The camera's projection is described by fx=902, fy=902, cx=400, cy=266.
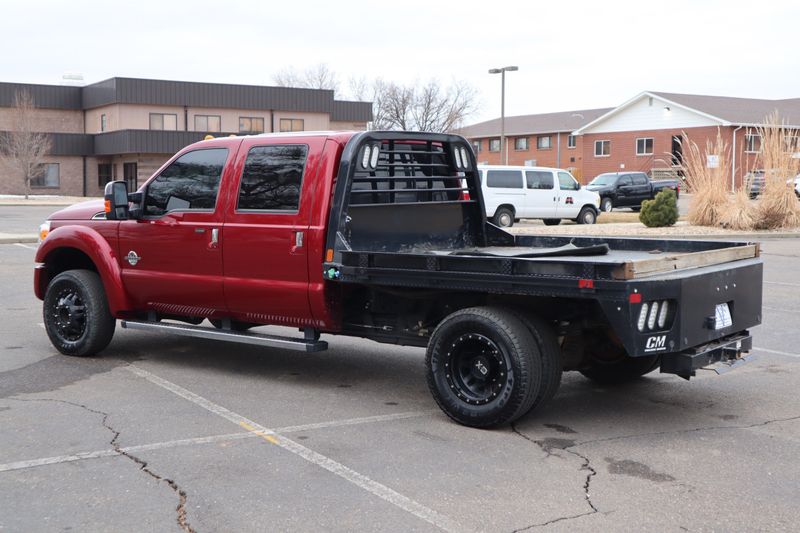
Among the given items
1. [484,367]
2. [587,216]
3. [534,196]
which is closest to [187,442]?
[484,367]

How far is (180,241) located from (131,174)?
161 ft

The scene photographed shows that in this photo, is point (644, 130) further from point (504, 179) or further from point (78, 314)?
point (78, 314)

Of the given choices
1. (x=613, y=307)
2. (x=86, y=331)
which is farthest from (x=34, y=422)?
(x=613, y=307)

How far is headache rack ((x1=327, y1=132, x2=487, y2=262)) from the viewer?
22.4 feet

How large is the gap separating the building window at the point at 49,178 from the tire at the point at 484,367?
55077 millimetres

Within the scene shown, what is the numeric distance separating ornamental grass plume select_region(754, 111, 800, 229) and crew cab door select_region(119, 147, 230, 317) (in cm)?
1749

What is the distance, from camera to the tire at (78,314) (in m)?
8.08

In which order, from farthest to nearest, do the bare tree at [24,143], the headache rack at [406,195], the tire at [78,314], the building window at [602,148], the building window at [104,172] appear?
1. the building window at [602,148]
2. the building window at [104,172]
3. the bare tree at [24,143]
4. the tire at [78,314]
5. the headache rack at [406,195]

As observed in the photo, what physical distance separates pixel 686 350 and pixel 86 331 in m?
5.20

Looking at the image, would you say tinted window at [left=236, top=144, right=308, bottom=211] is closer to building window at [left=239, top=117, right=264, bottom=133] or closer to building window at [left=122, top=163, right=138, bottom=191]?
building window at [left=122, top=163, right=138, bottom=191]

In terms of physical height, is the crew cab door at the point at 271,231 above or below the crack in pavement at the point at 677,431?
above

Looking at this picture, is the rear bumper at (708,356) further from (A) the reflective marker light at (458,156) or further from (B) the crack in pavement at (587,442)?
(A) the reflective marker light at (458,156)

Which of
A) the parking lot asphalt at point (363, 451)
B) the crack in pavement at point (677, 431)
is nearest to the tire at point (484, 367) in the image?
the parking lot asphalt at point (363, 451)

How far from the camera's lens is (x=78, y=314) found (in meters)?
8.23
